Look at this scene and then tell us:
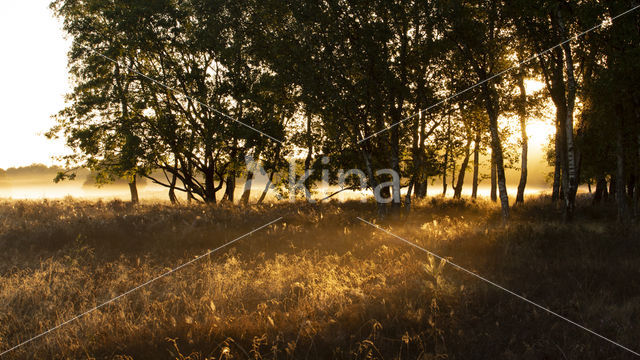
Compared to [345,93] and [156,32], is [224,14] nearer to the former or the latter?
[156,32]

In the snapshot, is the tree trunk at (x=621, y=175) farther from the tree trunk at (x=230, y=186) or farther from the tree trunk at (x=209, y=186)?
the tree trunk at (x=209, y=186)

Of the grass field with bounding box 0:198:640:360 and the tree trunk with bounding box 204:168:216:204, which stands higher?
the tree trunk with bounding box 204:168:216:204

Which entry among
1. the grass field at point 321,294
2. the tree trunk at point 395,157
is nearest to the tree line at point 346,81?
the tree trunk at point 395,157

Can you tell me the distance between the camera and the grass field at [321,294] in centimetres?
473

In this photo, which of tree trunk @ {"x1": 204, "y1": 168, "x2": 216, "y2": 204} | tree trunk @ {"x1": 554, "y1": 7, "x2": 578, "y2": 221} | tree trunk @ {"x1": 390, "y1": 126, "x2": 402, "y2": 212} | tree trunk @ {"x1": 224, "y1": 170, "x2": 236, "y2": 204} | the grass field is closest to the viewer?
the grass field

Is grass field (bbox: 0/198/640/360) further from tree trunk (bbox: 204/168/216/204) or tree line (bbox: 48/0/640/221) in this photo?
tree trunk (bbox: 204/168/216/204)

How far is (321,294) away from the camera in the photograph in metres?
5.96

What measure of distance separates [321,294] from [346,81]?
1146cm

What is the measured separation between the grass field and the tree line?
625cm

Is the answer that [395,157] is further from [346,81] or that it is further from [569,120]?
[569,120]

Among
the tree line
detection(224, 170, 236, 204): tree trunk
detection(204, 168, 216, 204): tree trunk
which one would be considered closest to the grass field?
the tree line

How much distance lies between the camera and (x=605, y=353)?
461 centimetres

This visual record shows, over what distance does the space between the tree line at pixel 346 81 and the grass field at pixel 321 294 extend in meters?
6.25

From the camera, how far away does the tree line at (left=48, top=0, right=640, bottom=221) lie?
579 inches
